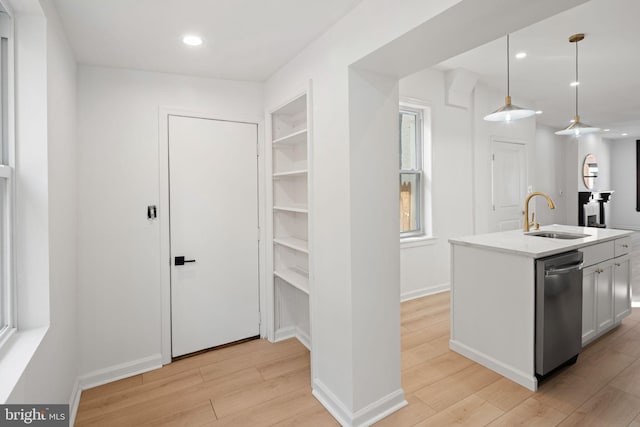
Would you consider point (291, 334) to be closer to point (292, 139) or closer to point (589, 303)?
point (292, 139)

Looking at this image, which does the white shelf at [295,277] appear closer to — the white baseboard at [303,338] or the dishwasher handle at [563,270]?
the white baseboard at [303,338]

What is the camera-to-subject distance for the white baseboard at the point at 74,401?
206 cm

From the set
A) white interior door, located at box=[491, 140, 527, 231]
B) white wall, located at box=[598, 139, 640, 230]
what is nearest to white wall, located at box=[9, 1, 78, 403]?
white interior door, located at box=[491, 140, 527, 231]

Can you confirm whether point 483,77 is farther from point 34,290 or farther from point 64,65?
point 34,290

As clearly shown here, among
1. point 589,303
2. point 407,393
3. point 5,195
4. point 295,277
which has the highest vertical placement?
point 5,195

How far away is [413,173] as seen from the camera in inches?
163

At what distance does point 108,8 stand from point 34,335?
5.59 ft

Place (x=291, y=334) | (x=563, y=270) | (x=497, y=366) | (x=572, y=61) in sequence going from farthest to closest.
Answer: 1. (x=572, y=61)
2. (x=291, y=334)
3. (x=497, y=366)
4. (x=563, y=270)

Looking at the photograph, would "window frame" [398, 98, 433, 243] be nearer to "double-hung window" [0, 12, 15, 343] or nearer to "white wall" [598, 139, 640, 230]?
"double-hung window" [0, 12, 15, 343]

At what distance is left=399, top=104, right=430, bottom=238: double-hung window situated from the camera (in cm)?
412

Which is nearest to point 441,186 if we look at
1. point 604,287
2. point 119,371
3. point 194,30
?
point 604,287

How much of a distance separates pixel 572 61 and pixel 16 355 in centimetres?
536

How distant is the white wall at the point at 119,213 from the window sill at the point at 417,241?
2658mm

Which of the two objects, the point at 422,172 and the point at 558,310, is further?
the point at 422,172
